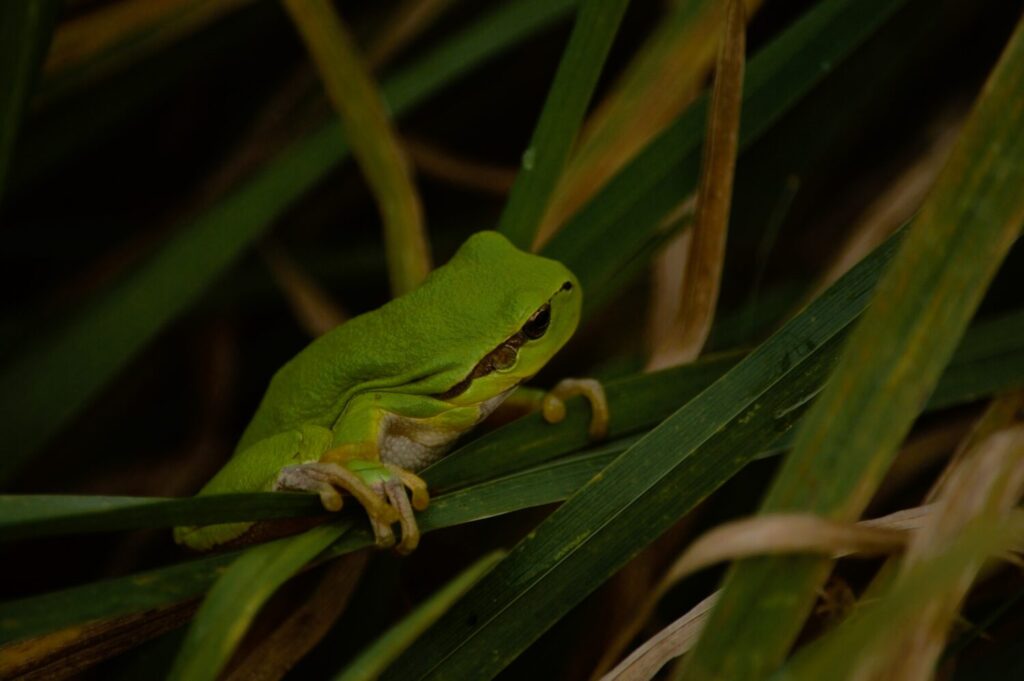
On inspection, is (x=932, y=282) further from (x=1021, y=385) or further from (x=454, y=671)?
(x=454, y=671)

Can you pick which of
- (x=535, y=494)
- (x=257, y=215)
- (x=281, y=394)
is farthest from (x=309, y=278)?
(x=535, y=494)

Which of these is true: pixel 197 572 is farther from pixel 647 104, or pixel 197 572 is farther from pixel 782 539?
pixel 647 104

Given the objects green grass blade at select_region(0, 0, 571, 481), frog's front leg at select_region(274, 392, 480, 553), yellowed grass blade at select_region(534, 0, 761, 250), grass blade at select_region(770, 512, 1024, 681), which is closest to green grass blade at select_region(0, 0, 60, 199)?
green grass blade at select_region(0, 0, 571, 481)

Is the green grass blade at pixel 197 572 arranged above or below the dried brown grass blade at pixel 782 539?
above

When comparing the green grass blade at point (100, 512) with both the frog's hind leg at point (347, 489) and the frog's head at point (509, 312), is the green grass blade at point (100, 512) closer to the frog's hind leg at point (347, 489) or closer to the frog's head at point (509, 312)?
the frog's hind leg at point (347, 489)

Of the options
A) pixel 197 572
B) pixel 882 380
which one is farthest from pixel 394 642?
pixel 882 380

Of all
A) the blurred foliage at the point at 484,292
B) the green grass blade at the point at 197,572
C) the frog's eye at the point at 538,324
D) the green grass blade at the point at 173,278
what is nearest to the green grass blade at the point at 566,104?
the blurred foliage at the point at 484,292
